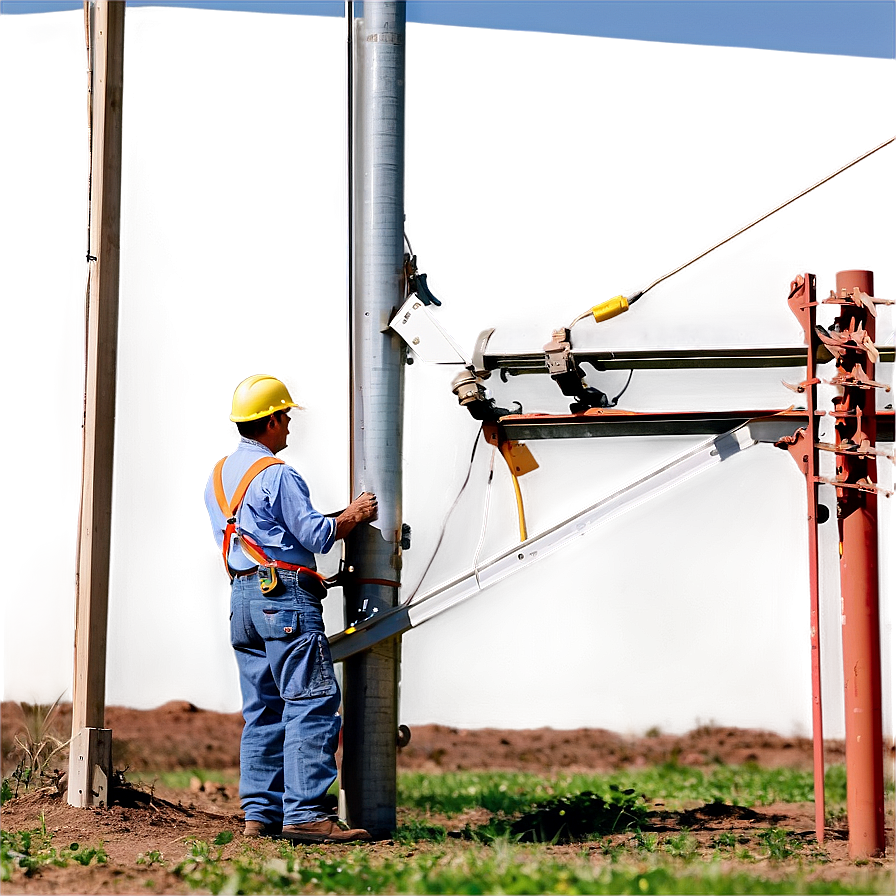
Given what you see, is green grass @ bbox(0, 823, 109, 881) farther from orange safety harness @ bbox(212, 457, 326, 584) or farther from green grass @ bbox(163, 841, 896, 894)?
orange safety harness @ bbox(212, 457, 326, 584)

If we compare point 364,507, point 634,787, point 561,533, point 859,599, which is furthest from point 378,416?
point 634,787

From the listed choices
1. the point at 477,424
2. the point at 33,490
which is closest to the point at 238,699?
the point at 33,490

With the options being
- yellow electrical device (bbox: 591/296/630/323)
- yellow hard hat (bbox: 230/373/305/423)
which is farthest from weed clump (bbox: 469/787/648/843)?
yellow electrical device (bbox: 591/296/630/323)

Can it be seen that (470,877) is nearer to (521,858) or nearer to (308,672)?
(521,858)

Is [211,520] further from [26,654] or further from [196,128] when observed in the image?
[196,128]

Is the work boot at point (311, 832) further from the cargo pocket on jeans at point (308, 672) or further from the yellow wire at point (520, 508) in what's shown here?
the yellow wire at point (520, 508)

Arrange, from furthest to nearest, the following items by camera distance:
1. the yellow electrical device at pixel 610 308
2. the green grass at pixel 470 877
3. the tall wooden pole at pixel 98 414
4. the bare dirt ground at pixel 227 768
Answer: the tall wooden pole at pixel 98 414 → the yellow electrical device at pixel 610 308 → the bare dirt ground at pixel 227 768 → the green grass at pixel 470 877

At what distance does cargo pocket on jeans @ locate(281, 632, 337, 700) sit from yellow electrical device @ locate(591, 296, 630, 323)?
1599mm

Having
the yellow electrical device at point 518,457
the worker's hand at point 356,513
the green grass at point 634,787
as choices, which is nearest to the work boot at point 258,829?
the worker's hand at point 356,513

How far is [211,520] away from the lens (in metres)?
4.77

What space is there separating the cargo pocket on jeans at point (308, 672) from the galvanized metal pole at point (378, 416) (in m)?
0.41

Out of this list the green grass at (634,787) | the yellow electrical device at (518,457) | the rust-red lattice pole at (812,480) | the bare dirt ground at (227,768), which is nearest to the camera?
the bare dirt ground at (227,768)

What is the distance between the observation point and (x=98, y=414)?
16.2 feet

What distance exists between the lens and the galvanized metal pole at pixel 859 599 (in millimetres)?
4164
